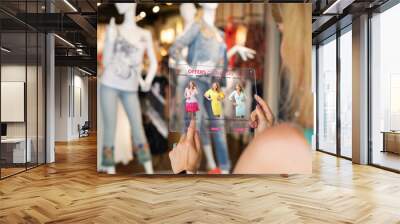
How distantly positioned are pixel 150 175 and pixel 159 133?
0.87 metres

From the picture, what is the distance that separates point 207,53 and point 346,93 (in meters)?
4.82

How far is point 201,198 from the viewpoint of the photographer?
528cm

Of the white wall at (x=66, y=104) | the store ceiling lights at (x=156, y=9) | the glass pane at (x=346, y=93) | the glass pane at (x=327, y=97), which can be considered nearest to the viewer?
the store ceiling lights at (x=156, y=9)

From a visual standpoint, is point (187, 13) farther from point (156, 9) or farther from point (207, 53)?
point (207, 53)

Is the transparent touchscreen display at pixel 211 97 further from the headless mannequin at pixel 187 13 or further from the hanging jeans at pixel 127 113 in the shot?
the headless mannequin at pixel 187 13

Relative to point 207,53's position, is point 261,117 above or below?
below

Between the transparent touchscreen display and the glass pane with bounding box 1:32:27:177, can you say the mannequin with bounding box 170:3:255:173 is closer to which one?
the transparent touchscreen display

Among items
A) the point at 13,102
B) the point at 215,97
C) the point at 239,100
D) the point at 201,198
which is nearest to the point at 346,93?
the point at 239,100

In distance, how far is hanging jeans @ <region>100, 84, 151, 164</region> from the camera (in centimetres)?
689

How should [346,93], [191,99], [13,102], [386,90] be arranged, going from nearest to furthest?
[191,99], [13,102], [386,90], [346,93]

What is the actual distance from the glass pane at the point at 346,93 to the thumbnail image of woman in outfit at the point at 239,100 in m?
3.89

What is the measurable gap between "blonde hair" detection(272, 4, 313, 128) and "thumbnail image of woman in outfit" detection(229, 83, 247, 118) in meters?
0.78

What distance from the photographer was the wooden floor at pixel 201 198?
169 inches

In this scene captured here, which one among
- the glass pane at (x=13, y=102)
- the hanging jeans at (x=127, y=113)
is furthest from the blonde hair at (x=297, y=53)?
the glass pane at (x=13, y=102)
